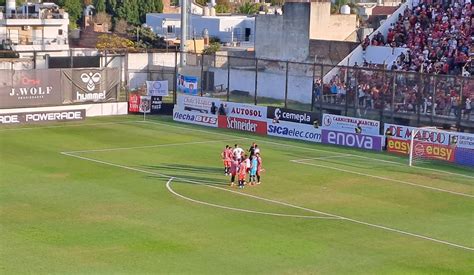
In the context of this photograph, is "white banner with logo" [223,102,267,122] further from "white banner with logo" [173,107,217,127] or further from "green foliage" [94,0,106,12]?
"green foliage" [94,0,106,12]

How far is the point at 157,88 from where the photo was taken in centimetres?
6128

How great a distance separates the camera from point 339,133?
49688mm

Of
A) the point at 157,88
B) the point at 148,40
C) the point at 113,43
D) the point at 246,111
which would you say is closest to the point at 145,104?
the point at 157,88

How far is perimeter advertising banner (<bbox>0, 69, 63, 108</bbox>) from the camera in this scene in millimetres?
54438

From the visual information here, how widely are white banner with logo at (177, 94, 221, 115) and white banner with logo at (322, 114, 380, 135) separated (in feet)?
27.5

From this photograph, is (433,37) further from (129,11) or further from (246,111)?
(129,11)

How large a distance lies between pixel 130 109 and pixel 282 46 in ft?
65.6

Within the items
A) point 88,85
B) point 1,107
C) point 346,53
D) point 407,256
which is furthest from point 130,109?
point 407,256

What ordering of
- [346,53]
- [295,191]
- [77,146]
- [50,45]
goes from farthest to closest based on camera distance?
[50,45] → [346,53] → [77,146] → [295,191]

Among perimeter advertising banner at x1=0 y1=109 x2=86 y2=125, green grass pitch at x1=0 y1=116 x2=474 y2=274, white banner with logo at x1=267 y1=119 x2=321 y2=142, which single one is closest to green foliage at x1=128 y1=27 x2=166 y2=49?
perimeter advertising banner at x1=0 y1=109 x2=86 y2=125

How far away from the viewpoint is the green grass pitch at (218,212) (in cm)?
2514

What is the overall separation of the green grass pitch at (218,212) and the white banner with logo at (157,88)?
12999mm

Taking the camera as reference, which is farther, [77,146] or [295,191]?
[77,146]

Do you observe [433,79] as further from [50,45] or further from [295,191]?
[50,45]
